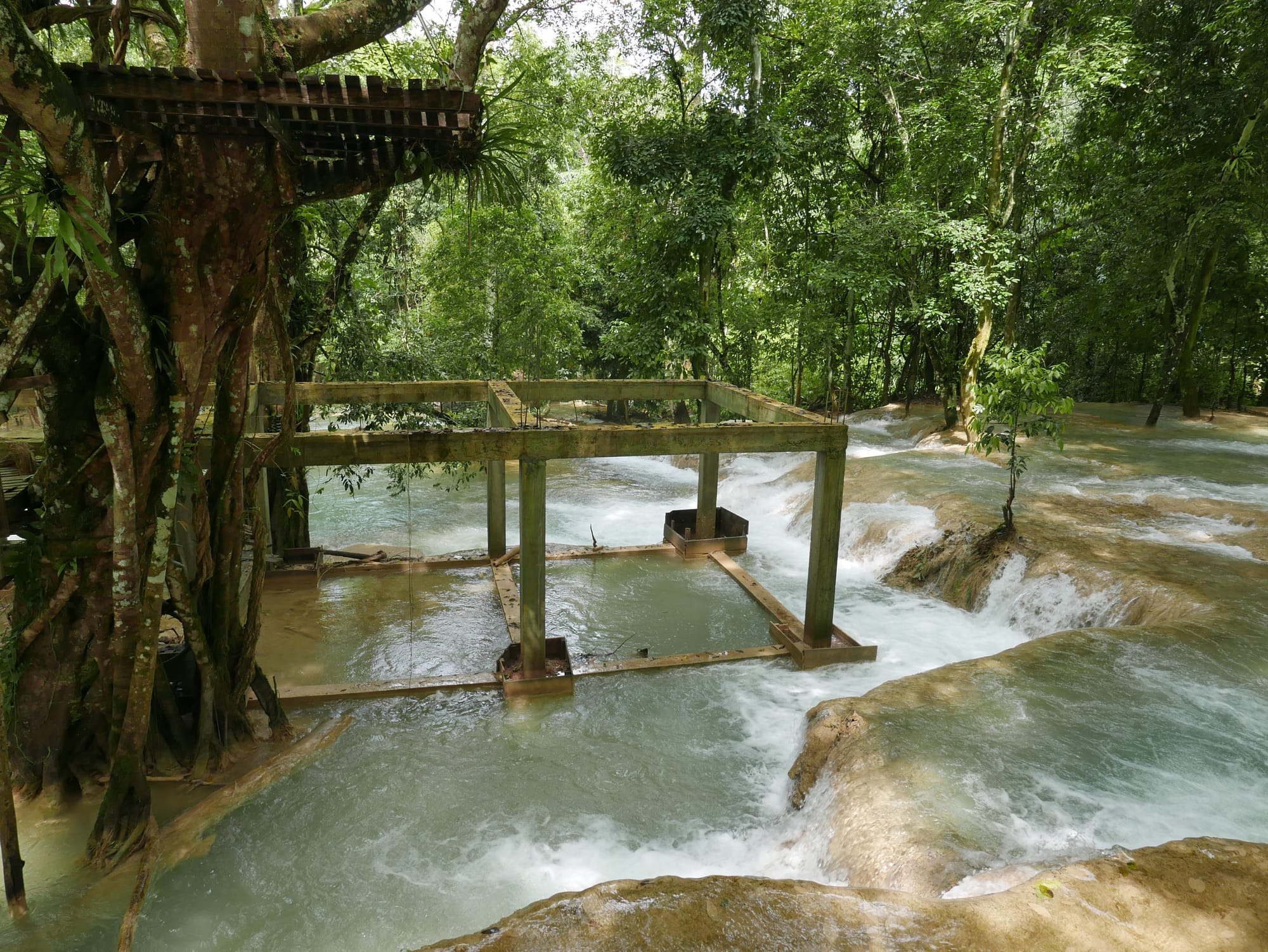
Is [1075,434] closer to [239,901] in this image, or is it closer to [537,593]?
[537,593]

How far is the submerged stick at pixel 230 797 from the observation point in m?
4.57

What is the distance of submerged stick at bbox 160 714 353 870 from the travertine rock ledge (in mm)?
2184

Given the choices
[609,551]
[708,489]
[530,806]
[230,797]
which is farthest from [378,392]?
[530,806]

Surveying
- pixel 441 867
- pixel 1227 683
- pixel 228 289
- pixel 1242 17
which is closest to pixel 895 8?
pixel 1242 17

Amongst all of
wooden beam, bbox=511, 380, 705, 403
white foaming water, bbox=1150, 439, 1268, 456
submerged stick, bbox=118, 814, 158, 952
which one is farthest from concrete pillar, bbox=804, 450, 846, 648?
white foaming water, bbox=1150, 439, 1268, 456

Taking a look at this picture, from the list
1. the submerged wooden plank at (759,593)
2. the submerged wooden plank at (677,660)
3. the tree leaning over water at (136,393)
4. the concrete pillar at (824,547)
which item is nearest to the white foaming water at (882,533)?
the submerged wooden plank at (759,593)

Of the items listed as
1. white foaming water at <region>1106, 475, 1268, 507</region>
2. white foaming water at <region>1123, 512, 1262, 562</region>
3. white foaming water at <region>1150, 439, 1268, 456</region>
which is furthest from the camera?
white foaming water at <region>1150, 439, 1268, 456</region>

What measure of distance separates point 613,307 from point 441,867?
16609 mm

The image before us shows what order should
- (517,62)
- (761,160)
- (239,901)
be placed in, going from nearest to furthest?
(239,901), (517,62), (761,160)

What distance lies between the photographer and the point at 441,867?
183 inches

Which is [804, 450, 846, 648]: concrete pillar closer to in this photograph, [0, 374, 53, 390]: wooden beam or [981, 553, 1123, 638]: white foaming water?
[981, 553, 1123, 638]: white foaming water

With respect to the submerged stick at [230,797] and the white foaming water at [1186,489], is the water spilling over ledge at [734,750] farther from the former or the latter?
the white foaming water at [1186,489]

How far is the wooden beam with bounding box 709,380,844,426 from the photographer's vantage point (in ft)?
24.1

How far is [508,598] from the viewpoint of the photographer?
8680 millimetres
